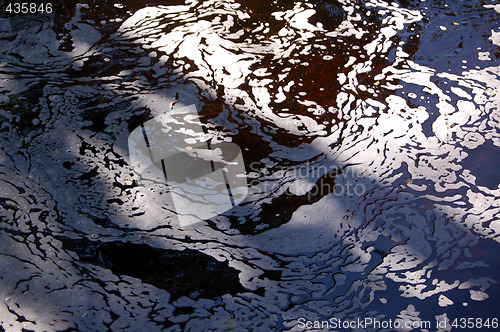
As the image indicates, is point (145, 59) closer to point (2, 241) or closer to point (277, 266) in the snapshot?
point (2, 241)

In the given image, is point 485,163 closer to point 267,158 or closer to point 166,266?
point 267,158

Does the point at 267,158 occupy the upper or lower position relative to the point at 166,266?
upper

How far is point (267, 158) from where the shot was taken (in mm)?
2627

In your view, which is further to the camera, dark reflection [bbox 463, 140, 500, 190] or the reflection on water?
dark reflection [bbox 463, 140, 500, 190]

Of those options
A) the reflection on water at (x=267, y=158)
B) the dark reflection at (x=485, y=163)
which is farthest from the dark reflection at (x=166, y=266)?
the dark reflection at (x=485, y=163)

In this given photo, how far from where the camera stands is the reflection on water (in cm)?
203

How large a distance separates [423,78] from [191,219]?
1900 millimetres

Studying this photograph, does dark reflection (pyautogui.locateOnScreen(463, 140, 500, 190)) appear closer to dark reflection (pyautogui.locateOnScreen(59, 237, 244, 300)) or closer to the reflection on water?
the reflection on water

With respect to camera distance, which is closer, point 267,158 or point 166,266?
point 166,266

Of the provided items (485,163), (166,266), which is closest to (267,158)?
(166,266)

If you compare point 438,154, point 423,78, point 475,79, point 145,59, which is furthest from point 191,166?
point 475,79

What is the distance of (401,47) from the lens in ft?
11.2

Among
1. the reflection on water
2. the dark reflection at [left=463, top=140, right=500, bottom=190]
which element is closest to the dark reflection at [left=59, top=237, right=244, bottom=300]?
the reflection on water

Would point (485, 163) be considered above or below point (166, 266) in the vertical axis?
above
